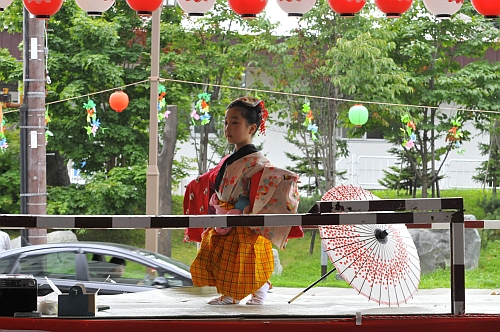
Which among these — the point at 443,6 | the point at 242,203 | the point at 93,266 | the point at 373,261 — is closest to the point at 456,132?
Answer: the point at 93,266

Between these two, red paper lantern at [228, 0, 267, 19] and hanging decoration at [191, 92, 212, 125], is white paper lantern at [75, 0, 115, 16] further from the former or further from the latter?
hanging decoration at [191, 92, 212, 125]

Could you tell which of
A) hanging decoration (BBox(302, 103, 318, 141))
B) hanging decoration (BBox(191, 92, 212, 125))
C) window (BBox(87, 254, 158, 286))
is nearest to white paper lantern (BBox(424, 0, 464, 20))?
window (BBox(87, 254, 158, 286))

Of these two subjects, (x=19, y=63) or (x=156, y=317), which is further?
(x=19, y=63)

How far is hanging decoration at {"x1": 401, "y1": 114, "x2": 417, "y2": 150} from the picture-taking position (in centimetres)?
1186

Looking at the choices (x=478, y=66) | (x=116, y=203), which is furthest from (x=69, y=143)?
(x=478, y=66)

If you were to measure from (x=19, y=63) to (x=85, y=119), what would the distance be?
1431 millimetres

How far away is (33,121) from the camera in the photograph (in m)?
8.99

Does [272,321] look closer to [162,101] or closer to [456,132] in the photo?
[162,101]

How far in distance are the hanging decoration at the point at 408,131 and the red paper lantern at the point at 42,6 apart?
7150 millimetres

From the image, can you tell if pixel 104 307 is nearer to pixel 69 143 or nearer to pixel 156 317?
pixel 156 317

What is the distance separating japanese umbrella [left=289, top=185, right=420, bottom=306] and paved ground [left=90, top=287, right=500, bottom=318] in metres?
0.11

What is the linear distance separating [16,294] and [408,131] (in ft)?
29.3

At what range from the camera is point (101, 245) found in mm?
7793

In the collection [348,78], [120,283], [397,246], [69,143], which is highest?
[348,78]
